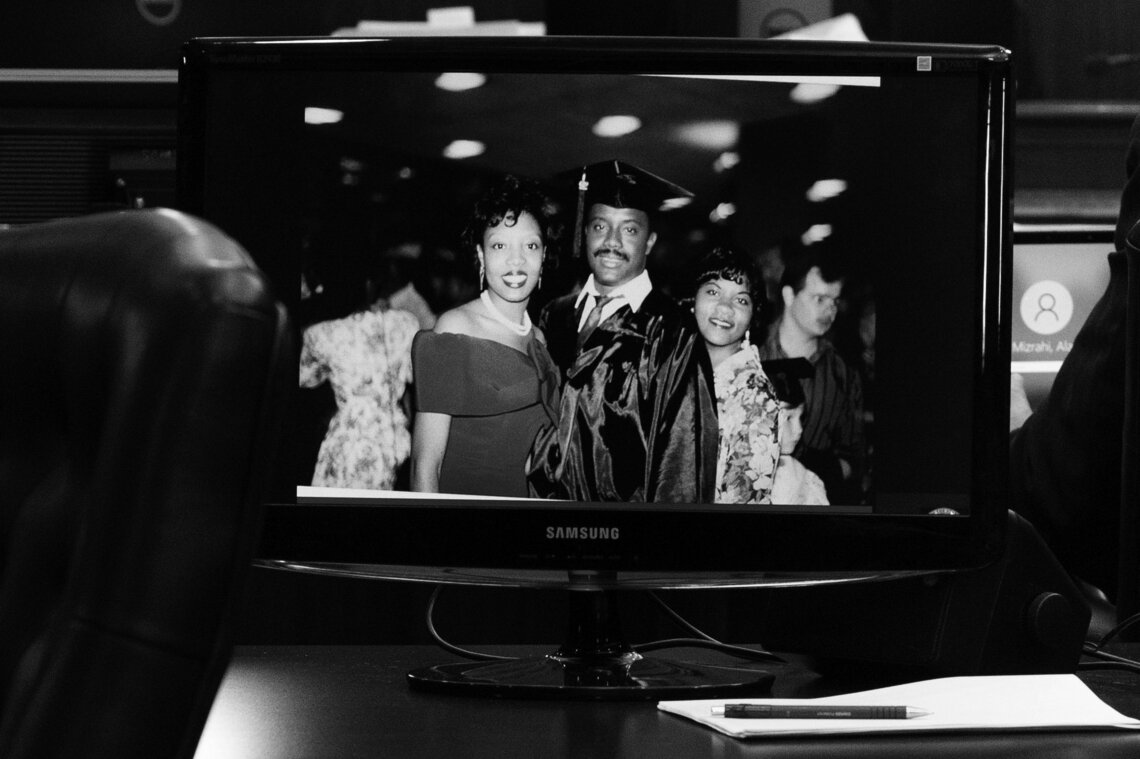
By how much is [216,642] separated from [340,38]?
653mm

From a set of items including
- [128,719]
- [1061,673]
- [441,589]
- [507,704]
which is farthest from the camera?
[441,589]

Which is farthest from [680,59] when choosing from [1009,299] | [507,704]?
[507,704]

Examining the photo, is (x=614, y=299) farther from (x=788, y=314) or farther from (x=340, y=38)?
(x=340, y=38)

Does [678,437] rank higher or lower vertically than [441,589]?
higher

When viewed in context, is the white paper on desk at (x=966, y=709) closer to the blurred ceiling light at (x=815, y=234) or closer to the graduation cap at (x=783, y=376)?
the graduation cap at (x=783, y=376)

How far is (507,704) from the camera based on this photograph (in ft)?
3.12

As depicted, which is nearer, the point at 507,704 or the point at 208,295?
the point at 208,295

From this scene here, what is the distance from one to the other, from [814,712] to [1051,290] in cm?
87

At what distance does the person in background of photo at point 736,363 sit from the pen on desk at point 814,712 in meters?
0.21

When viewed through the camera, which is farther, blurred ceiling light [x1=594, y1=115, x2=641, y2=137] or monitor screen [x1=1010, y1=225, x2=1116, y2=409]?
monitor screen [x1=1010, y1=225, x2=1116, y2=409]

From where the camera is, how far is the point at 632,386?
39.6 inches

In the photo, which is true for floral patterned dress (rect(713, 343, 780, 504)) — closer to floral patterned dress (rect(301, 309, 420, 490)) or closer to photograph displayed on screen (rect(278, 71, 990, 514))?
photograph displayed on screen (rect(278, 71, 990, 514))

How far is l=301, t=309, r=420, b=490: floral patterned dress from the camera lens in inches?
39.7

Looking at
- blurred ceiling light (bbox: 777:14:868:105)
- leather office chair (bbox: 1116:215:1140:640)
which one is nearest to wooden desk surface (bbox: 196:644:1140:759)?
leather office chair (bbox: 1116:215:1140:640)
